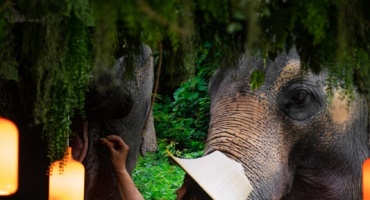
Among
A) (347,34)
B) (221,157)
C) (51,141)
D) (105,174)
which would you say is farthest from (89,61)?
(105,174)

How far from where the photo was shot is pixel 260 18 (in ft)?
15.0

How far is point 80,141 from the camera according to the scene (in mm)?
8414

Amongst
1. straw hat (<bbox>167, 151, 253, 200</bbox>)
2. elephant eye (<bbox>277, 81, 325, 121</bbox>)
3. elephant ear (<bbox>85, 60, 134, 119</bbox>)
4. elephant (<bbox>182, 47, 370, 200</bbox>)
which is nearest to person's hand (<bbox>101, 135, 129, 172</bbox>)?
elephant ear (<bbox>85, 60, 134, 119</bbox>)

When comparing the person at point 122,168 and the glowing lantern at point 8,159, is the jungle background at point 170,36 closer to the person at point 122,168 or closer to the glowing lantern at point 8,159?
the glowing lantern at point 8,159

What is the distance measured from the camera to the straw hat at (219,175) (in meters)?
7.88

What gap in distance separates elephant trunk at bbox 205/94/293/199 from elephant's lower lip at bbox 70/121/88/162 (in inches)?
31.6

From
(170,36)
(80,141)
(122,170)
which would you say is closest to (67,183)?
(122,170)

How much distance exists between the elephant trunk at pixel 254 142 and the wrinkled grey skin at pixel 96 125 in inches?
23.0

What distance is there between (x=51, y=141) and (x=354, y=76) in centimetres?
136

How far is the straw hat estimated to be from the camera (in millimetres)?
7879

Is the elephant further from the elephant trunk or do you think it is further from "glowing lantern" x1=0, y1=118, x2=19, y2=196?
"glowing lantern" x1=0, y1=118, x2=19, y2=196

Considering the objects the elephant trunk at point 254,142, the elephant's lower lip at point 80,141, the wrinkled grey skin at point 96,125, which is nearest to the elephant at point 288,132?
the elephant trunk at point 254,142

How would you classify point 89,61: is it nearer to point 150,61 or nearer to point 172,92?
point 150,61

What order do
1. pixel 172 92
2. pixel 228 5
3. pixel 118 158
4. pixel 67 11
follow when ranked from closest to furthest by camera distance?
pixel 228 5, pixel 67 11, pixel 118 158, pixel 172 92
